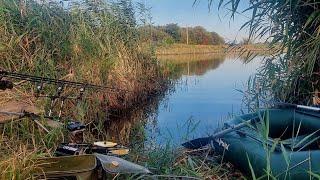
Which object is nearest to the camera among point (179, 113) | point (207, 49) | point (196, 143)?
point (196, 143)

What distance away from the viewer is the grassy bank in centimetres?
522

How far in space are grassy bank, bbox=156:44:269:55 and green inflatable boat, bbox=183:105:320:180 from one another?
1.23m

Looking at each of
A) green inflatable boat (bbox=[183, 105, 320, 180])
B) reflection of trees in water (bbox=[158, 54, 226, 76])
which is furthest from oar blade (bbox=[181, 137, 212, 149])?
reflection of trees in water (bbox=[158, 54, 226, 76])

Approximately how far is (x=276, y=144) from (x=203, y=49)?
29.9 metres

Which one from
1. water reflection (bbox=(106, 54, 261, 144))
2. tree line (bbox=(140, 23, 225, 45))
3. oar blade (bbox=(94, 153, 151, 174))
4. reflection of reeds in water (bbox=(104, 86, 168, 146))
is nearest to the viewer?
oar blade (bbox=(94, 153, 151, 174))

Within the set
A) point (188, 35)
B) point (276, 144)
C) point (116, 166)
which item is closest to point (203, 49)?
point (188, 35)

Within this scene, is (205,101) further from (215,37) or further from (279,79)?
(215,37)

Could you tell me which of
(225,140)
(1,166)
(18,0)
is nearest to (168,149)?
(225,140)

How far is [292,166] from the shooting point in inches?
106

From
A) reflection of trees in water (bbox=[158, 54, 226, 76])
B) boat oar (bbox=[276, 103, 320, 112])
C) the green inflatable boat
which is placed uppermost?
boat oar (bbox=[276, 103, 320, 112])

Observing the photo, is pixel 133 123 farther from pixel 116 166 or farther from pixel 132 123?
pixel 116 166

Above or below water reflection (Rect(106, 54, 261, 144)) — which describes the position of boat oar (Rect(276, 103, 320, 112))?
above

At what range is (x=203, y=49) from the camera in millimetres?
32219

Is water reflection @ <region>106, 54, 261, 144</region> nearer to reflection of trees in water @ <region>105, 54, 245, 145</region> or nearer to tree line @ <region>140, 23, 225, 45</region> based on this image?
reflection of trees in water @ <region>105, 54, 245, 145</region>
